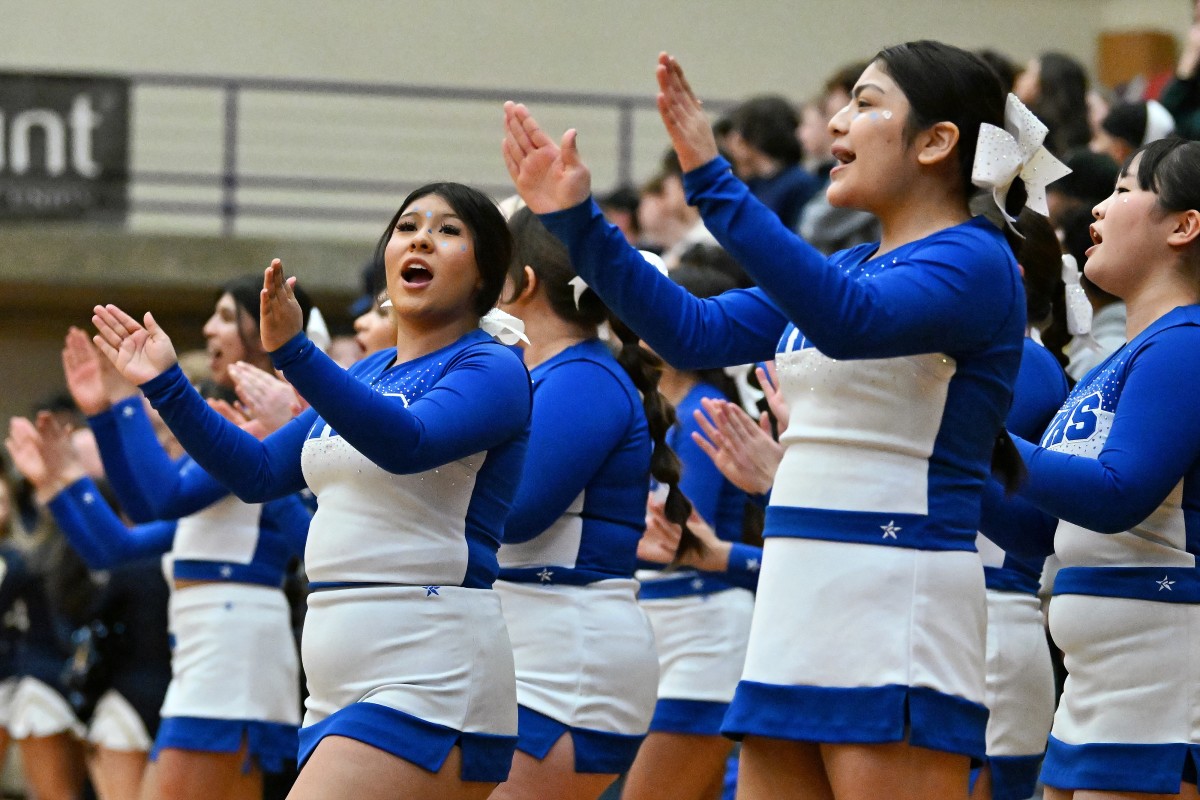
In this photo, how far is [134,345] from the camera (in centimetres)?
304

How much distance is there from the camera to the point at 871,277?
2.36 meters

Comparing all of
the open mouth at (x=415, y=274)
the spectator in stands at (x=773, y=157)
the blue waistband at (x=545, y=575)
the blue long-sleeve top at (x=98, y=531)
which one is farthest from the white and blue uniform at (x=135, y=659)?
the open mouth at (x=415, y=274)

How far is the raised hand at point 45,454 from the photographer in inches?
175

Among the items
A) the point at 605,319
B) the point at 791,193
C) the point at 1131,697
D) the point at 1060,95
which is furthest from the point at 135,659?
the point at 1131,697

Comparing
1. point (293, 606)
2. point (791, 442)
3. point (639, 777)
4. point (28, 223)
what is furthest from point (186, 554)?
point (28, 223)

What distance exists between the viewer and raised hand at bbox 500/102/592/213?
7.62ft

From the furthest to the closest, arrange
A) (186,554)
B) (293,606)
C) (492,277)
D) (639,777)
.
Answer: (293,606), (186,554), (639,777), (492,277)

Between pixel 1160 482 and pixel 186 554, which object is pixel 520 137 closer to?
pixel 1160 482

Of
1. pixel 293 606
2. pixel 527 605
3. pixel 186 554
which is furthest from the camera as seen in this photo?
pixel 293 606

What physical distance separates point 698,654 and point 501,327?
1.49m

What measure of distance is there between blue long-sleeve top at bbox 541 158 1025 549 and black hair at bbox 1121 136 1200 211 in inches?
22.0

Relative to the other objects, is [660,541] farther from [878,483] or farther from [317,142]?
[317,142]

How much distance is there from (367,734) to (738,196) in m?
1.01

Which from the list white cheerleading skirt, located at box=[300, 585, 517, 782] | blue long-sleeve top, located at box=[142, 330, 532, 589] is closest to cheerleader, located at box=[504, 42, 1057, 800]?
blue long-sleeve top, located at box=[142, 330, 532, 589]
